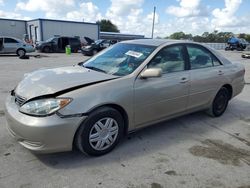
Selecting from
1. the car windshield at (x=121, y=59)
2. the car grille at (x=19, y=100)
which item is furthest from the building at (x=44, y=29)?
the car grille at (x=19, y=100)

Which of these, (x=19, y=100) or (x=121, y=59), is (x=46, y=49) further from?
(x=19, y=100)

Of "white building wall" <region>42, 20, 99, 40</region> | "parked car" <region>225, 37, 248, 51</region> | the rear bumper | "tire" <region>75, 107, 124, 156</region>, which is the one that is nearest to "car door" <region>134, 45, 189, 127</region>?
"tire" <region>75, 107, 124, 156</region>

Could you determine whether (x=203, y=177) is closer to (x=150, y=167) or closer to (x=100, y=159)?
(x=150, y=167)

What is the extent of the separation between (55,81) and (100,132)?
0.87 meters

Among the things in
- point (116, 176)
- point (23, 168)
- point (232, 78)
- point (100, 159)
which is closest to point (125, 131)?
point (100, 159)

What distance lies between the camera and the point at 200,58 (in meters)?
4.39

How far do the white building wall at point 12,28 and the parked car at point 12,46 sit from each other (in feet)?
66.3

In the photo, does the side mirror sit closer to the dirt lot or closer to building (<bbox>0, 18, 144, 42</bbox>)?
the dirt lot

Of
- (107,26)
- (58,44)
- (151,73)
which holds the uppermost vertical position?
(107,26)

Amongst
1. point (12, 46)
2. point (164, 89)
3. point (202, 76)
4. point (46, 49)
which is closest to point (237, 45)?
point (46, 49)

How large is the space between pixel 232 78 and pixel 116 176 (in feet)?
11.0

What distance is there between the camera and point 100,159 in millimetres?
3162

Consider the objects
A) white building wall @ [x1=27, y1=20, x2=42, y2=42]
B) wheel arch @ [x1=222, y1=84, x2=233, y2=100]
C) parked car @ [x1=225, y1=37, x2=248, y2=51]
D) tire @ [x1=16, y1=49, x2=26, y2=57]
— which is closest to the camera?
wheel arch @ [x1=222, y1=84, x2=233, y2=100]

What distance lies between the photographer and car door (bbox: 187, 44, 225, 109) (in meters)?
4.17
